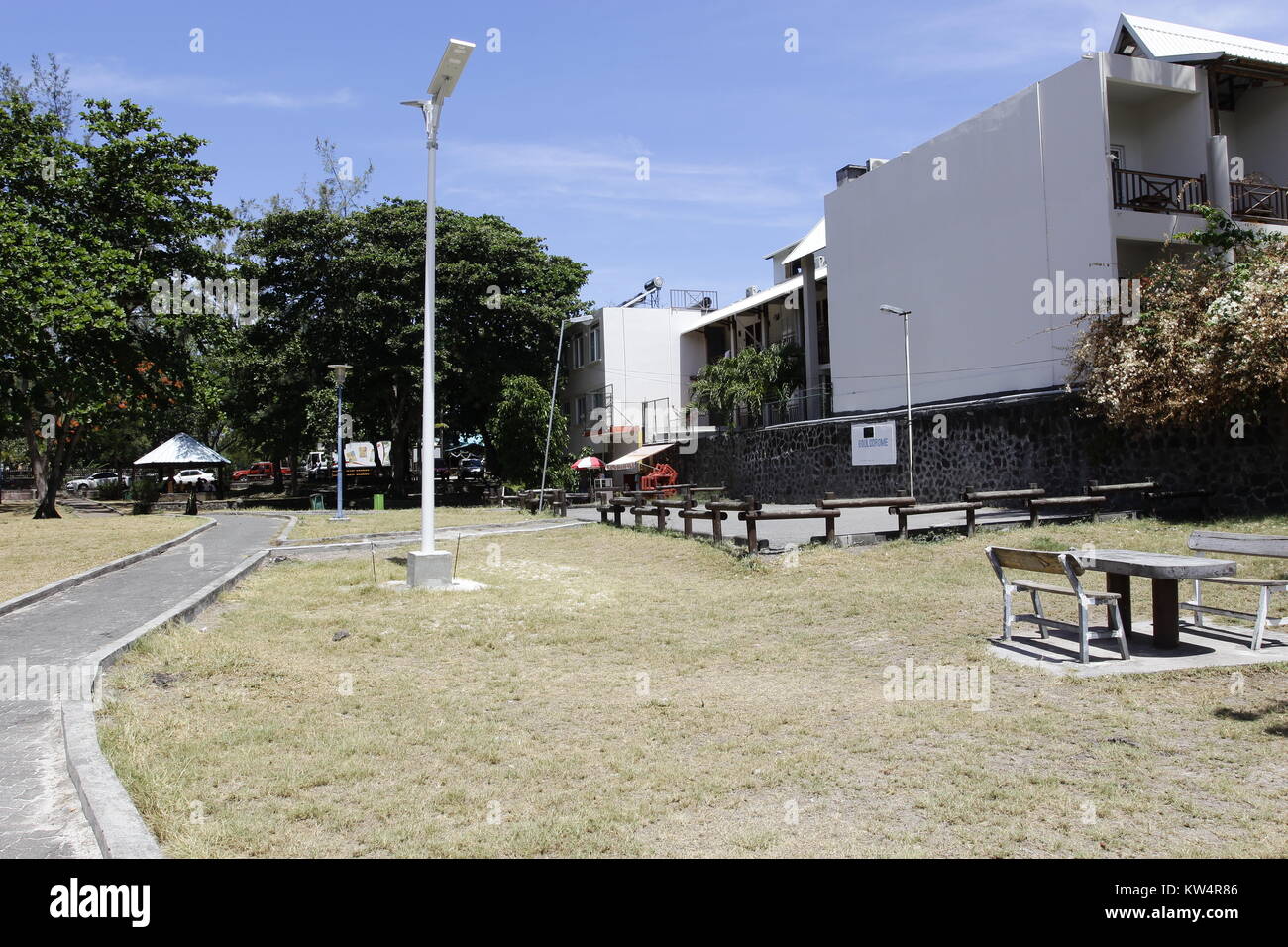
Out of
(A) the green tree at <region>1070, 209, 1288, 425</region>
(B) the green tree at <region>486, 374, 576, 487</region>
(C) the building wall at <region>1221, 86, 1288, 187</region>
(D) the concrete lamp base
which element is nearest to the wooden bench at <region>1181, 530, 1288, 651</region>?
(A) the green tree at <region>1070, 209, 1288, 425</region>

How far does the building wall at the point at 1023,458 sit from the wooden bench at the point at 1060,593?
9632 millimetres

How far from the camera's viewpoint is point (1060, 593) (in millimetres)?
7863

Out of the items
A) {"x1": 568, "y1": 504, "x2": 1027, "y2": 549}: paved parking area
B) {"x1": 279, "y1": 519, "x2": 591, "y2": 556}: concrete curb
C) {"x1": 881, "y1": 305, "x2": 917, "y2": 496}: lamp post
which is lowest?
{"x1": 279, "y1": 519, "x2": 591, "y2": 556}: concrete curb

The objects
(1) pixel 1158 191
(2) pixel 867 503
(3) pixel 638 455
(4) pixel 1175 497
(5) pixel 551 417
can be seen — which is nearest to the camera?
(2) pixel 867 503

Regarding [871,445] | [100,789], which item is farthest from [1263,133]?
[100,789]

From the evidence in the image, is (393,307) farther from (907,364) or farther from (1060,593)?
(1060,593)

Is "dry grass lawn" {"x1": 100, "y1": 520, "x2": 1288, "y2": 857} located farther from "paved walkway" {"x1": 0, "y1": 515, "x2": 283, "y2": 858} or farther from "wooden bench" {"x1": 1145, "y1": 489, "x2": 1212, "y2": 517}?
"wooden bench" {"x1": 1145, "y1": 489, "x2": 1212, "y2": 517}

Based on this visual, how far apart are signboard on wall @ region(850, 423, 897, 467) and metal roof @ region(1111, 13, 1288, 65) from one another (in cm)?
1080

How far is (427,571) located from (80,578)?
483cm

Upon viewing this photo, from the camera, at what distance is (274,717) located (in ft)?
20.0

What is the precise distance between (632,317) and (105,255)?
76.9 feet

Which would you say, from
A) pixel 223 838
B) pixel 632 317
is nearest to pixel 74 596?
pixel 223 838

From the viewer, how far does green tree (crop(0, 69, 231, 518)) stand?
23.4 meters

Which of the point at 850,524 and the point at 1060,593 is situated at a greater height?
the point at 1060,593
